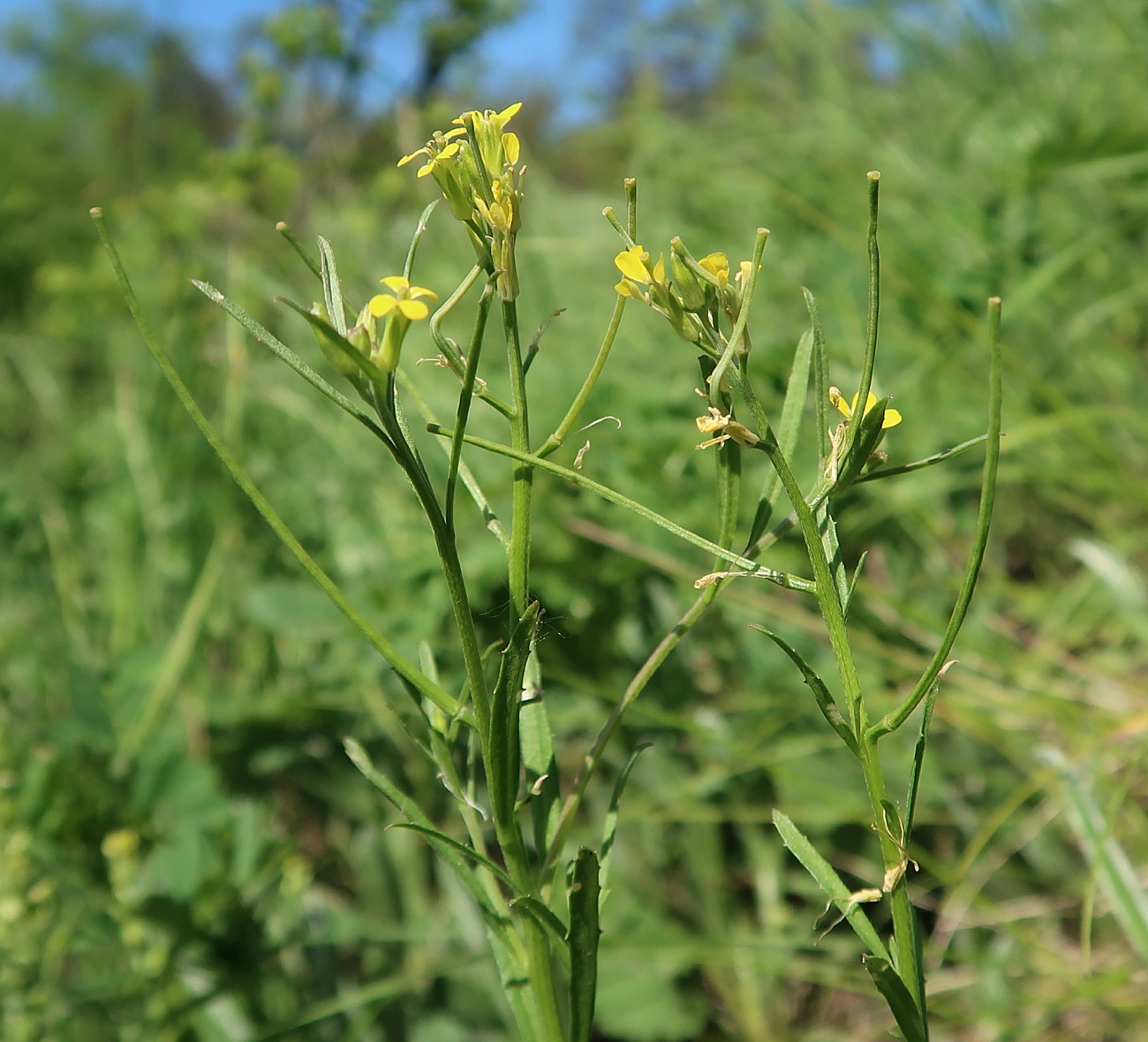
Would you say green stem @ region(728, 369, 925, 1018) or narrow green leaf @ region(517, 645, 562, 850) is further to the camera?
narrow green leaf @ region(517, 645, 562, 850)

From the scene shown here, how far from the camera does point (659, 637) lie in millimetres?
1337

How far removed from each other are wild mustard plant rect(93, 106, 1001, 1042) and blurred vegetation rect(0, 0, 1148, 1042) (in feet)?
1.44

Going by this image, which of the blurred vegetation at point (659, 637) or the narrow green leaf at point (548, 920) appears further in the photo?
the blurred vegetation at point (659, 637)

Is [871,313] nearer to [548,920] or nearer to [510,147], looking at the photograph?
[510,147]

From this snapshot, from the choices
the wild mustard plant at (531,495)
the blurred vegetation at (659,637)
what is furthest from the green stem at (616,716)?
the blurred vegetation at (659,637)

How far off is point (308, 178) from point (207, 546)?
164 centimetres

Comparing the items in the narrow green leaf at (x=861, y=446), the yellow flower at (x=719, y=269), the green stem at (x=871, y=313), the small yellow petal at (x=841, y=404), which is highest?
the yellow flower at (x=719, y=269)

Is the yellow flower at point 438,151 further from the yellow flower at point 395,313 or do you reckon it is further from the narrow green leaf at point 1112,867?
the narrow green leaf at point 1112,867

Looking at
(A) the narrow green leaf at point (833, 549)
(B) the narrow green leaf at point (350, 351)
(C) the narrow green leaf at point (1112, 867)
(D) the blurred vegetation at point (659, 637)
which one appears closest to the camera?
(B) the narrow green leaf at point (350, 351)

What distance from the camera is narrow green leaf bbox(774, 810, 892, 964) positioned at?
0.41 m

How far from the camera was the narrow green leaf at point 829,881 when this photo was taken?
0.41 m

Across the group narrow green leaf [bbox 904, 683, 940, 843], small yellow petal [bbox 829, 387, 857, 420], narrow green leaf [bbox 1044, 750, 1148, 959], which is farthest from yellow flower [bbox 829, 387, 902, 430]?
narrow green leaf [bbox 1044, 750, 1148, 959]

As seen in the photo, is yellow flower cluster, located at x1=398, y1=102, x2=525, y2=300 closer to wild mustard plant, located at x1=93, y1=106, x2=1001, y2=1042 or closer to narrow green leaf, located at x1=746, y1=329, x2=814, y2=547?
wild mustard plant, located at x1=93, y1=106, x2=1001, y2=1042

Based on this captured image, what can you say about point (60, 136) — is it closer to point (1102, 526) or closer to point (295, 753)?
point (295, 753)
